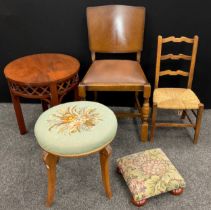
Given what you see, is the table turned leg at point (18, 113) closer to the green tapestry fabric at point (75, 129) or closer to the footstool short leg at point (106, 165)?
the green tapestry fabric at point (75, 129)

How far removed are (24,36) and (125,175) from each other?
5.28 ft

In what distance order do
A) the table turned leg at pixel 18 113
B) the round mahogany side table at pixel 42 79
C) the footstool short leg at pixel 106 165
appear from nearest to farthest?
the footstool short leg at pixel 106 165
the round mahogany side table at pixel 42 79
the table turned leg at pixel 18 113

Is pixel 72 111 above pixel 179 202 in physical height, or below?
above

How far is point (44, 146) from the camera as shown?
4.22 ft

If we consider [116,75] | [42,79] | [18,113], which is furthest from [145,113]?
[18,113]

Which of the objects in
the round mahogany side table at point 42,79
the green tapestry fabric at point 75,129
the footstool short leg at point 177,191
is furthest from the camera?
the round mahogany side table at point 42,79

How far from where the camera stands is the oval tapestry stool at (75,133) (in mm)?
1250

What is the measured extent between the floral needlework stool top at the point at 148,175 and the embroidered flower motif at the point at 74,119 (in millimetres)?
461

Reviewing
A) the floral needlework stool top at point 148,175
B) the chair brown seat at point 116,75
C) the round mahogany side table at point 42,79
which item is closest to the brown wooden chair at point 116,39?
the chair brown seat at point 116,75

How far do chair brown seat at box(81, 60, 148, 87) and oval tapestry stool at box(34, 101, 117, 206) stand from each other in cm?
36

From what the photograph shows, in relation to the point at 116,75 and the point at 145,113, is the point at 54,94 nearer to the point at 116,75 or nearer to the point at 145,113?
the point at 116,75

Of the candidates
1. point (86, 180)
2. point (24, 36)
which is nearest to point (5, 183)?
point (86, 180)

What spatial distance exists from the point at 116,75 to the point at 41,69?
0.59 metres

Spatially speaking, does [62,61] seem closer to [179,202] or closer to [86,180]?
[86,180]
